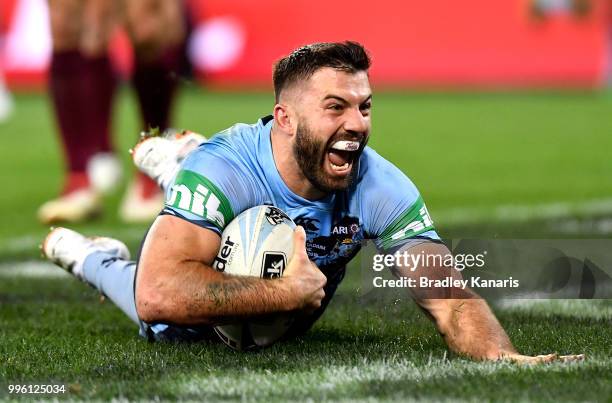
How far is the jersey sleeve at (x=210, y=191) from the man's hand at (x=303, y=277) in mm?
234

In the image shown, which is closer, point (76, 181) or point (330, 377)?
point (330, 377)

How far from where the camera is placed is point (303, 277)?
3910 mm

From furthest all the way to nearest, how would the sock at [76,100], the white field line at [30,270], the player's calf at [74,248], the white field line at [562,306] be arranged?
the sock at [76,100] < the white field line at [30,270] < the player's calf at [74,248] < the white field line at [562,306]

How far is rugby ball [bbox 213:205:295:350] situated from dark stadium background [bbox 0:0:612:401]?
0.37 feet

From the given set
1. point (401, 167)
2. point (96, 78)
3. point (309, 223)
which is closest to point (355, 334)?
point (309, 223)

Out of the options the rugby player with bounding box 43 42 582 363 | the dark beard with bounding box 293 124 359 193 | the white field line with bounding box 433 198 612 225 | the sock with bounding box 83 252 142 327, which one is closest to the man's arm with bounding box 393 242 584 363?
the rugby player with bounding box 43 42 582 363

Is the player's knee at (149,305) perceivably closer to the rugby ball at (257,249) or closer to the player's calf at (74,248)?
the rugby ball at (257,249)

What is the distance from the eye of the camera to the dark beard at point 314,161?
4.05m

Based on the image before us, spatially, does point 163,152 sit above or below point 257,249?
above

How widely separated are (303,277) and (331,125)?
1.47 ft

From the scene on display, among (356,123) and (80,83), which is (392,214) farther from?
(80,83)

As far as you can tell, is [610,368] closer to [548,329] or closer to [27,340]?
[548,329]

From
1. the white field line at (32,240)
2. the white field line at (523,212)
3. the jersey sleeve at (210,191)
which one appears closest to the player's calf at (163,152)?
the jersey sleeve at (210,191)

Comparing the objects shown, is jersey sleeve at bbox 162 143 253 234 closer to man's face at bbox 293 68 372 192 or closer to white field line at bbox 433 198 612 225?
man's face at bbox 293 68 372 192
